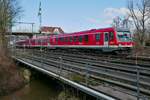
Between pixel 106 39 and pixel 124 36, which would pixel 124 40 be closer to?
pixel 124 36

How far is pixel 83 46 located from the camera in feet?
110

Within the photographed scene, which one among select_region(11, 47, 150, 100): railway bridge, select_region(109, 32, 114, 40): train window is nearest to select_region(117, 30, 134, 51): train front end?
select_region(109, 32, 114, 40): train window

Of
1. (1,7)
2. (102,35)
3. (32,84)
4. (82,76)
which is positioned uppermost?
(1,7)

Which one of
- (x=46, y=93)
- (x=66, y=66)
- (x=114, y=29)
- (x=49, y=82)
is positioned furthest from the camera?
(x=114, y=29)

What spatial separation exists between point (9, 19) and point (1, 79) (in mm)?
21207

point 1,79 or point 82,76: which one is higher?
point 82,76

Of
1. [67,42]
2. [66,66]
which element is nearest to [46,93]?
[66,66]

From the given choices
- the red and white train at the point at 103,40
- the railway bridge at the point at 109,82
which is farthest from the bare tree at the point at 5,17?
the railway bridge at the point at 109,82

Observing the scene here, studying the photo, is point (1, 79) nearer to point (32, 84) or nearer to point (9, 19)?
point (32, 84)

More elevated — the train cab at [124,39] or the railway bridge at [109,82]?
the train cab at [124,39]

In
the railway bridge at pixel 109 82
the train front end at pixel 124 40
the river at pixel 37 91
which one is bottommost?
the river at pixel 37 91

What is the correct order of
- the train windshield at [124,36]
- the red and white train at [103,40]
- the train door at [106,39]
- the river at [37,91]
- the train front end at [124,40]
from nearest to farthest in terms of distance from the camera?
the river at [37,91]
the red and white train at [103,40]
the train front end at [124,40]
the train door at [106,39]
the train windshield at [124,36]

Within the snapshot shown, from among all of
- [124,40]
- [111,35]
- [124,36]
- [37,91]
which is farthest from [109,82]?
[124,36]

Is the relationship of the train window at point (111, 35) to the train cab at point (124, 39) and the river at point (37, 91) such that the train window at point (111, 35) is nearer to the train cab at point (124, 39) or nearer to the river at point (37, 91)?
the train cab at point (124, 39)
